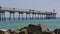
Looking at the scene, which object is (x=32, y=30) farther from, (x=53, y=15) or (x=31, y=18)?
(x=53, y=15)

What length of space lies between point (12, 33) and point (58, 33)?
6.12ft

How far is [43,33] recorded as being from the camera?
8.16 metres

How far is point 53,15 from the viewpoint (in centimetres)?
9775

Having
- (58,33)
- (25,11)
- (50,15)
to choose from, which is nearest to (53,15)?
(50,15)

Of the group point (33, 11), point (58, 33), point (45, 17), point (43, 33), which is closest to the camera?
point (43, 33)

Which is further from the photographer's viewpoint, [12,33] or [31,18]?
[31,18]

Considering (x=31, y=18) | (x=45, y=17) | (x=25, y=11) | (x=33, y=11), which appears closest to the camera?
(x=25, y=11)

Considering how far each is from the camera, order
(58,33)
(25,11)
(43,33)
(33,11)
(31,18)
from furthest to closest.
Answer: (31,18)
(33,11)
(25,11)
(58,33)
(43,33)

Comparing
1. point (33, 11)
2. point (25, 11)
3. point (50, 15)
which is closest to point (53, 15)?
point (50, 15)

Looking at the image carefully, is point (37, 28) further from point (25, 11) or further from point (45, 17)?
point (45, 17)

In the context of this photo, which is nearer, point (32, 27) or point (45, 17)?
point (32, 27)

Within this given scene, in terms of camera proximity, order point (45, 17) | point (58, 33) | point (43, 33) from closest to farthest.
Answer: point (43, 33) → point (58, 33) → point (45, 17)

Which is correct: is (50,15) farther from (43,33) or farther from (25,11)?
(43,33)

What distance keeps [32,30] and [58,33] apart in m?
Result: 1.09
